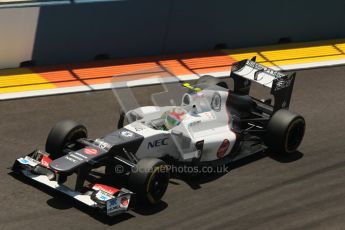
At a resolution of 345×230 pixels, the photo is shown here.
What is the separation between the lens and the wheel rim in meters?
12.9

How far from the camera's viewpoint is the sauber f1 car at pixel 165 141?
1091cm

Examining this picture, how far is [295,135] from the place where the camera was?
42.9 ft

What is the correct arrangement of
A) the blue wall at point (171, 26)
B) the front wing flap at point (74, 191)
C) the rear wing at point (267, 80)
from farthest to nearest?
1. the blue wall at point (171, 26)
2. the rear wing at point (267, 80)
3. the front wing flap at point (74, 191)

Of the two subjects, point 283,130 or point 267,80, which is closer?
point 283,130

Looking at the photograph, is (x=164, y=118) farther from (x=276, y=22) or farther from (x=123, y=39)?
(x=276, y=22)

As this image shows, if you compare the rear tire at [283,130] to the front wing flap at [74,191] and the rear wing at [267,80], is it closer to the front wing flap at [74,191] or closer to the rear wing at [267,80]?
the rear wing at [267,80]

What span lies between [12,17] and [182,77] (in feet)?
12.3

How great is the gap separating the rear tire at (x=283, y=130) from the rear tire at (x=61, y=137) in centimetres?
316

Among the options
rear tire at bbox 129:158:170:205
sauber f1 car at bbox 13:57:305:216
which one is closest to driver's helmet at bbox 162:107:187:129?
sauber f1 car at bbox 13:57:305:216

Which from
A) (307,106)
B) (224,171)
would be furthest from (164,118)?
(307,106)

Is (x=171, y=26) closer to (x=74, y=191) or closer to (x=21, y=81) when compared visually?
(x=21, y=81)

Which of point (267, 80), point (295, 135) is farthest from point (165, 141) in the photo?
point (267, 80)

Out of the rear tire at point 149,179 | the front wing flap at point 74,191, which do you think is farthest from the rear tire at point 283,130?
the front wing flap at point 74,191

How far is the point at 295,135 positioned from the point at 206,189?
84.5 inches
